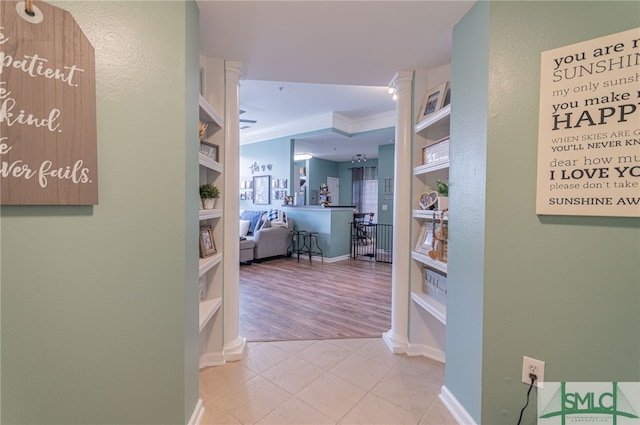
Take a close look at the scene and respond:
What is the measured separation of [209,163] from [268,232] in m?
3.80

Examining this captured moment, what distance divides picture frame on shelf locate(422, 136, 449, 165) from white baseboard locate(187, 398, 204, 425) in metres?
2.05

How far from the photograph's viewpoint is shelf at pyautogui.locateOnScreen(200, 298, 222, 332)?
5.30 ft

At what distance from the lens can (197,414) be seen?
1.39m

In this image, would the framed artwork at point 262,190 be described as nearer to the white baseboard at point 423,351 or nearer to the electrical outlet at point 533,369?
the white baseboard at point 423,351

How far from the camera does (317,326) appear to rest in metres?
2.59

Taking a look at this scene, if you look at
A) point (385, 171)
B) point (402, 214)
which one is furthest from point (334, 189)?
point (402, 214)

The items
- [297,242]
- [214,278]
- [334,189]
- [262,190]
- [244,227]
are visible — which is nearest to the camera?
[214,278]

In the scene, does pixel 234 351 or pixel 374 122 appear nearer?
pixel 234 351

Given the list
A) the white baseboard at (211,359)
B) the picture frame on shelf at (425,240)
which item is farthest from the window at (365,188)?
the white baseboard at (211,359)

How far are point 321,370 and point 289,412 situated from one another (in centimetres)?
43

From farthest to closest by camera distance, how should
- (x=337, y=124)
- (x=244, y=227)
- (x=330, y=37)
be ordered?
1. (x=244, y=227)
2. (x=337, y=124)
3. (x=330, y=37)

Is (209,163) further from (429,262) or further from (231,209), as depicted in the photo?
(429,262)

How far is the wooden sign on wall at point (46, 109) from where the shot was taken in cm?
102

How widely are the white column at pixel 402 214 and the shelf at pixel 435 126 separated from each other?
0.10m
